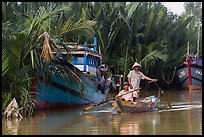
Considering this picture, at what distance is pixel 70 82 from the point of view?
47.7 feet

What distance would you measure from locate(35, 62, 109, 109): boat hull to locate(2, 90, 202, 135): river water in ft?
1.57

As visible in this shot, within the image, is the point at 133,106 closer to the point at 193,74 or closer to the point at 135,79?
the point at 135,79

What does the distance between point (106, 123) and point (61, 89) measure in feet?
13.4

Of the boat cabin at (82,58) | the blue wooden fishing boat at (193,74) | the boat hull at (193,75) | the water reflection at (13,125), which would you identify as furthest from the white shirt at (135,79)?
the boat hull at (193,75)

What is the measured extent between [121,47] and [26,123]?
16637 millimetres

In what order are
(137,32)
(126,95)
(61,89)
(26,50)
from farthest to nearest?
1. (137,32)
2. (61,89)
3. (126,95)
4. (26,50)

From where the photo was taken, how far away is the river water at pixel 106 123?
9.71m

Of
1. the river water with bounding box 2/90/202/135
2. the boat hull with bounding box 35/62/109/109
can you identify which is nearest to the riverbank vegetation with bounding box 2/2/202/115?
the boat hull with bounding box 35/62/109/109

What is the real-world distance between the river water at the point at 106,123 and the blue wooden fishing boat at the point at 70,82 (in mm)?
614

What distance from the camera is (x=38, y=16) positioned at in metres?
12.8

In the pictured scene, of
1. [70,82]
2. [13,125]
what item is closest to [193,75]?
[70,82]

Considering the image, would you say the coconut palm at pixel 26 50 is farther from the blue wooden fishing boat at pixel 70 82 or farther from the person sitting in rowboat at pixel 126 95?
the person sitting in rowboat at pixel 126 95

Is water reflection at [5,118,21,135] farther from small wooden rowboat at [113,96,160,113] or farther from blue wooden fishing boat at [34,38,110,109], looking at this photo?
small wooden rowboat at [113,96,160,113]

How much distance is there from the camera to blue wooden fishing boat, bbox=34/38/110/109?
541 inches
